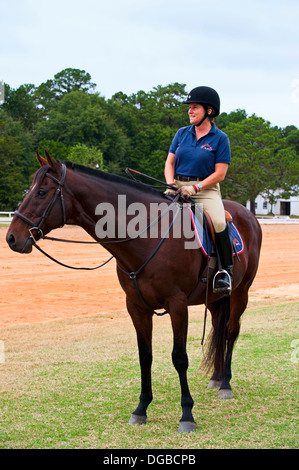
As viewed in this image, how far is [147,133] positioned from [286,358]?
65.0 meters

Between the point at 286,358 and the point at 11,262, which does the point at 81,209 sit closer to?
the point at 286,358

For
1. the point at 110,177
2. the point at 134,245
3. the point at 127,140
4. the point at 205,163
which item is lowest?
the point at 134,245

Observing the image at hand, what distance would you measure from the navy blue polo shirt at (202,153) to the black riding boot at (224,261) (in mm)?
673

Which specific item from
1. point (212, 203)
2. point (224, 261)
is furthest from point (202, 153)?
point (224, 261)

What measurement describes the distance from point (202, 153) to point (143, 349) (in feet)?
6.94

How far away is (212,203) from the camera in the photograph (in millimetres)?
5738

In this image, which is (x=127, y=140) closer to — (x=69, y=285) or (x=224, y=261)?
(x=69, y=285)

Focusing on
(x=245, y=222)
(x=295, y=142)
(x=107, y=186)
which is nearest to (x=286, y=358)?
(x=245, y=222)

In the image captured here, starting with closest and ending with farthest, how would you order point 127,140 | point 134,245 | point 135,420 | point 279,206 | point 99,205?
1. point 99,205
2. point 134,245
3. point 135,420
4. point 127,140
5. point 279,206

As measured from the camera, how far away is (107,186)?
5.12 metres

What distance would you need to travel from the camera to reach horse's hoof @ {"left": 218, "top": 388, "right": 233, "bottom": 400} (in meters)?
6.20

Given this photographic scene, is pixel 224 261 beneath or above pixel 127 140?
beneath

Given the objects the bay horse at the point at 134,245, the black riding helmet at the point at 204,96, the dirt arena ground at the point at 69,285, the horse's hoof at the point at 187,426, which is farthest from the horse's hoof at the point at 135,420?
the dirt arena ground at the point at 69,285

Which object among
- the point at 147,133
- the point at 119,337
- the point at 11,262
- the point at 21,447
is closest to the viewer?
the point at 21,447
